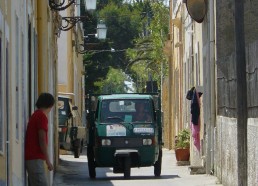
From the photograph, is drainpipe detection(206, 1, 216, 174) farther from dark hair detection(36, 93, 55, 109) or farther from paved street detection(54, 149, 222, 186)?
dark hair detection(36, 93, 55, 109)

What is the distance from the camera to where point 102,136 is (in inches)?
998

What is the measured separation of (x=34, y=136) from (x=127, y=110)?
1204 centimetres

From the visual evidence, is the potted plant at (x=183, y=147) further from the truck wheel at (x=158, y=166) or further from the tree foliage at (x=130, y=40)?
the tree foliage at (x=130, y=40)

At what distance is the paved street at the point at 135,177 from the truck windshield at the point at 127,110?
4.84ft

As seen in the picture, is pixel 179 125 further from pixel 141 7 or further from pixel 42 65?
pixel 141 7

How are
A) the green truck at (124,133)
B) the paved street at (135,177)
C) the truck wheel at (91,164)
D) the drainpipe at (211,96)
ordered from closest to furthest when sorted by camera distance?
1. the paved street at (135,177)
2. the drainpipe at (211,96)
3. the green truck at (124,133)
4. the truck wheel at (91,164)

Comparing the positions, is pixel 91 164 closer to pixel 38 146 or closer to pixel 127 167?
pixel 127 167

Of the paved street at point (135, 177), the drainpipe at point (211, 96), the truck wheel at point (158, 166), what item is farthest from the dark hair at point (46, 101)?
the truck wheel at point (158, 166)

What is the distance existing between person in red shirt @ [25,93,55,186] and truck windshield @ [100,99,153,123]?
38.5 ft

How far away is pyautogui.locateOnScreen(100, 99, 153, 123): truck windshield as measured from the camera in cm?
2581

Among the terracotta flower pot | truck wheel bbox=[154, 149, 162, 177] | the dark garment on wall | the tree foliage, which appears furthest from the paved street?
the tree foliage

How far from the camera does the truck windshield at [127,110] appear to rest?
84.7ft

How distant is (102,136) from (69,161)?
8.46m

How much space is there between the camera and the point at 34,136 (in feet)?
45.9
